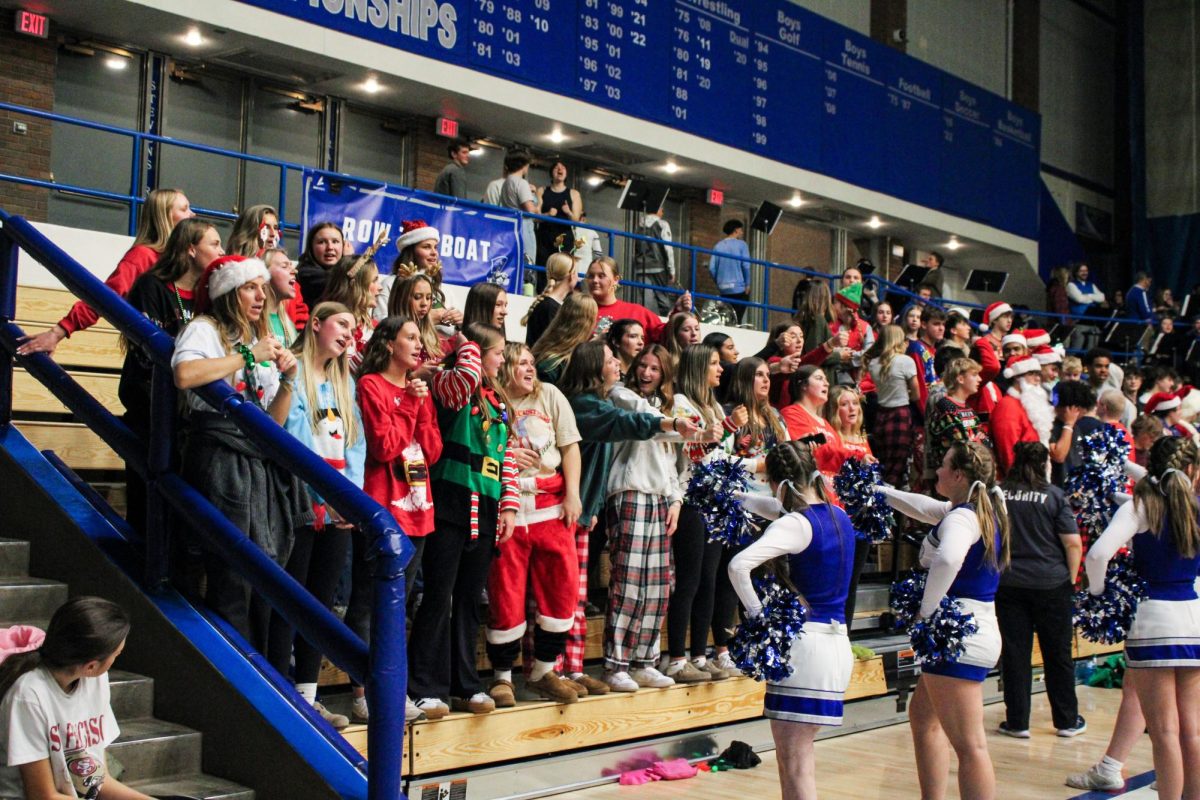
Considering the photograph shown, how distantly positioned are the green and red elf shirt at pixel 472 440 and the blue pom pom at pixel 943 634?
173 cm

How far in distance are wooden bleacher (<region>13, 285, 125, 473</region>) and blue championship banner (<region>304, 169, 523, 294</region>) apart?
5.79ft

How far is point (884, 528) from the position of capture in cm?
545

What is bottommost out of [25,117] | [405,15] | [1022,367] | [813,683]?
[813,683]

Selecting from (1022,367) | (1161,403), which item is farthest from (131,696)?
(1161,403)

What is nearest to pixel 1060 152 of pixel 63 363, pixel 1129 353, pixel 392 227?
pixel 1129 353

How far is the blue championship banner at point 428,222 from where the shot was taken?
848 centimetres

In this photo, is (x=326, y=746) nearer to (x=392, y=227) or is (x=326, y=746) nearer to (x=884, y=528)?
(x=884, y=528)

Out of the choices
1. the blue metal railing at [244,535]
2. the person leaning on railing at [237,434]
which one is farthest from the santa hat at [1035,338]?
the blue metal railing at [244,535]

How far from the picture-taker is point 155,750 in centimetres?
371

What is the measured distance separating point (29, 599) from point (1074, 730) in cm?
587

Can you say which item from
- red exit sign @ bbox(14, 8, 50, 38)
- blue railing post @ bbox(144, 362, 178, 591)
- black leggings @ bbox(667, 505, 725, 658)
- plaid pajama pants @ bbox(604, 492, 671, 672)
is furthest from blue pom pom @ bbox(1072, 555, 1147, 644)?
red exit sign @ bbox(14, 8, 50, 38)

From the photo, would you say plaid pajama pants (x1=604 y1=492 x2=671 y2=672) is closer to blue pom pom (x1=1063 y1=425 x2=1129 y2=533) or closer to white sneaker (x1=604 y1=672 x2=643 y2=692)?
white sneaker (x1=604 y1=672 x2=643 y2=692)

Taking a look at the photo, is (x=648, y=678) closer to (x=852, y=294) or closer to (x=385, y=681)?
(x=385, y=681)

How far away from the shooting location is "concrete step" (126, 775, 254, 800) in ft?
11.7
